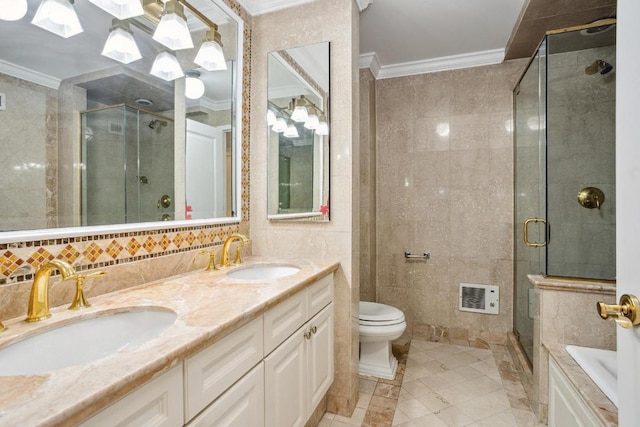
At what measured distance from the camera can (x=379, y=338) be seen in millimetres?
2287

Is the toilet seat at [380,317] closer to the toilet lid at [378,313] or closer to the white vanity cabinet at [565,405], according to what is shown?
the toilet lid at [378,313]

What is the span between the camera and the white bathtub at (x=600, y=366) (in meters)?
1.27

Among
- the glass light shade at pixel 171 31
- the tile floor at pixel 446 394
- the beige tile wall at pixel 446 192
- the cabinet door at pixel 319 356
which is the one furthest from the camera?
the beige tile wall at pixel 446 192

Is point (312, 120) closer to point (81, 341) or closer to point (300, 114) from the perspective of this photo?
point (300, 114)

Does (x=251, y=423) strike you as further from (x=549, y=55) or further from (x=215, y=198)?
(x=549, y=55)

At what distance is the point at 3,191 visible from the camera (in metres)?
0.96

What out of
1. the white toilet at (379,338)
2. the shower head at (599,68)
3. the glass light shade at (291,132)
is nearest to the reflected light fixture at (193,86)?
the glass light shade at (291,132)

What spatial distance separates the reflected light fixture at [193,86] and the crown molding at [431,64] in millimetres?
1650

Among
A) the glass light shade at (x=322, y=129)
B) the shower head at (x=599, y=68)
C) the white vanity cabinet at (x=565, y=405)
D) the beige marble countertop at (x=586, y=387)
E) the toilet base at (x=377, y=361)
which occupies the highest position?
the shower head at (x=599, y=68)

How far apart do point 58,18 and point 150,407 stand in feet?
4.02

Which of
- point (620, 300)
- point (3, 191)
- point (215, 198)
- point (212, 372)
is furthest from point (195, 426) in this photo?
point (215, 198)

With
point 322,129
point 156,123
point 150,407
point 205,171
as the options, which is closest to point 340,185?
point 322,129

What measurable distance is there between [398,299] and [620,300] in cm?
241

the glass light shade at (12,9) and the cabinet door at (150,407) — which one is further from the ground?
the glass light shade at (12,9)
